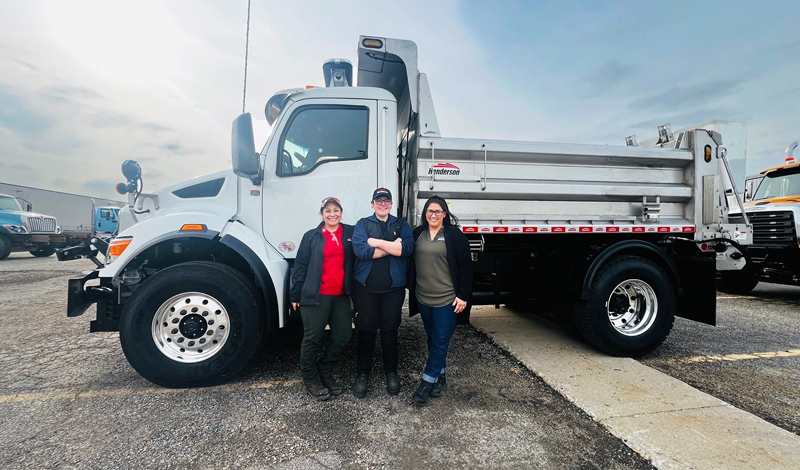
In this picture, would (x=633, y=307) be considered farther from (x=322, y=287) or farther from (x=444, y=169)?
(x=322, y=287)

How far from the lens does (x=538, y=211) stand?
3.71 m

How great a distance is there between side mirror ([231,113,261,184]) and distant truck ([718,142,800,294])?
7369 mm

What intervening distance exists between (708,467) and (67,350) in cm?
577

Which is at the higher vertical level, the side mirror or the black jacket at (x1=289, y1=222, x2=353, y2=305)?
the side mirror

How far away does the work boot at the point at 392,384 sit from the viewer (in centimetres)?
296

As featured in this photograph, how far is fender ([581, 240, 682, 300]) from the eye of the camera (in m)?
3.67

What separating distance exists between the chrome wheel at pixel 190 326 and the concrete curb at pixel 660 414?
2882mm

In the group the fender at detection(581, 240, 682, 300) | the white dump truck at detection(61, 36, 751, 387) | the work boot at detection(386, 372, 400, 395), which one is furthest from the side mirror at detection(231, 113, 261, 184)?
the fender at detection(581, 240, 682, 300)

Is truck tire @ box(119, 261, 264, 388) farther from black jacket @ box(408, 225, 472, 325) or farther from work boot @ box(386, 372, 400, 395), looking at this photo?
black jacket @ box(408, 225, 472, 325)

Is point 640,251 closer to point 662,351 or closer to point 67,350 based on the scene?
point 662,351

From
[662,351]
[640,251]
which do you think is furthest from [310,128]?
[662,351]

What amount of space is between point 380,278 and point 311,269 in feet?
1.77

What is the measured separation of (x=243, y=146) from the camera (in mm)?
2990

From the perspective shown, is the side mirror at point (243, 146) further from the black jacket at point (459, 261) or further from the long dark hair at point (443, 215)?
the black jacket at point (459, 261)
